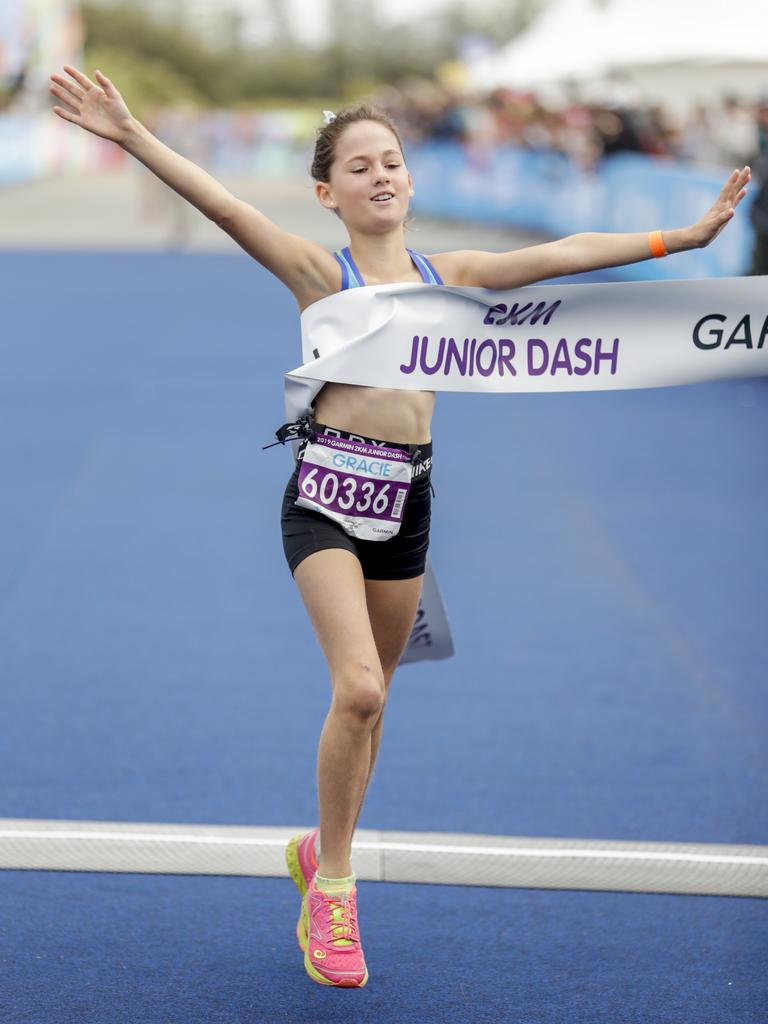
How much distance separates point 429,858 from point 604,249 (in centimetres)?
166

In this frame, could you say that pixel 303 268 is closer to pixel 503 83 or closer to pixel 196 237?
pixel 196 237

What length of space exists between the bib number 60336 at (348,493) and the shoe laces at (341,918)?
91cm

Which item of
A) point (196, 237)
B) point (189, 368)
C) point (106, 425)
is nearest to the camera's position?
point (106, 425)

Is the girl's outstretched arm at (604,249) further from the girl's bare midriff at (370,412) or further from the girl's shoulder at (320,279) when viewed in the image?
the girl's bare midriff at (370,412)

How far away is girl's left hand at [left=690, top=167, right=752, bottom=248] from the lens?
3.46 meters

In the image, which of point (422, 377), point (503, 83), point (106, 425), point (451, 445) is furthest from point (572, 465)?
point (503, 83)

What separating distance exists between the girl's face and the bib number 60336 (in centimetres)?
62

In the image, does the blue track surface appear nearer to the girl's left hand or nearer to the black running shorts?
the black running shorts

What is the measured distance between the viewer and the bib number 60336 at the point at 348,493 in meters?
3.48

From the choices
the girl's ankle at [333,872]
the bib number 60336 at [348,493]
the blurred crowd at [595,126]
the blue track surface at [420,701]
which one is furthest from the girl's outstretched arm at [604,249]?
the blurred crowd at [595,126]

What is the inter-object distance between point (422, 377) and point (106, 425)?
707 centimetres

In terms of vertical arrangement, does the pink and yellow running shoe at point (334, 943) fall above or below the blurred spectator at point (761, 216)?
below

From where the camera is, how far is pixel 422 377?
3.62 m

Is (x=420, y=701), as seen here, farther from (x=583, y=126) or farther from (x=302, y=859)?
(x=583, y=126)
